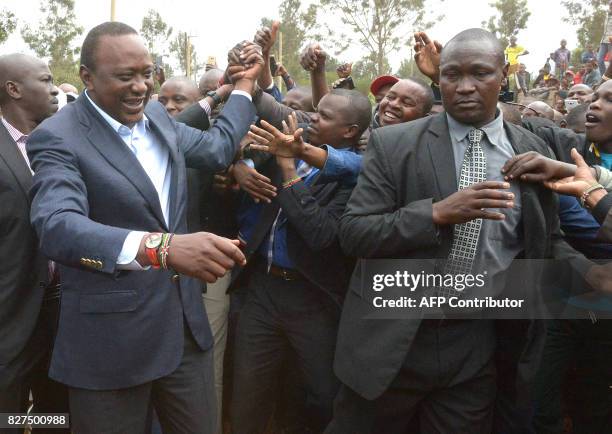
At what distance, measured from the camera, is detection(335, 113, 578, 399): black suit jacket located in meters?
2.22

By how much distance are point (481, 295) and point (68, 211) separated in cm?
161

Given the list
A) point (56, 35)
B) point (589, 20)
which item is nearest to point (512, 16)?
point (589, 20)

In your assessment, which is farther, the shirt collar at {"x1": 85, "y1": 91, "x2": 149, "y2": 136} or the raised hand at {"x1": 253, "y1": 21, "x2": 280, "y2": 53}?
the raised hand at {"x1": 253, "y1": 21, "x2": 280, "y2": 53}

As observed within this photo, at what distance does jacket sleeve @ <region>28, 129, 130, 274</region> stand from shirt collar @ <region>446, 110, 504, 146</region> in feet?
4.57

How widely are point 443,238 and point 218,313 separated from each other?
1.58 m

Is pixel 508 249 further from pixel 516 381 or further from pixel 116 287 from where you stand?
pixel 116 287

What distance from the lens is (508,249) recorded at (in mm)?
2363

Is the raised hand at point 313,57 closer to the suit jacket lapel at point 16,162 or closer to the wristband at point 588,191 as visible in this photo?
the suit jacket lapel at point 16,162

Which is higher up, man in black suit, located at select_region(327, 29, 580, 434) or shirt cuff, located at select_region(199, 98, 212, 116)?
shirt cuff, located at select_region(199, 98, 212, 116)

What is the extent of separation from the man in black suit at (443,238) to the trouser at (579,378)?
94 centimetres

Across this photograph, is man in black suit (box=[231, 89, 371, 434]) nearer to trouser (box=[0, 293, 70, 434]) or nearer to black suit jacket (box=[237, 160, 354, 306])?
black suit jacket (box=[237, 160, 354, 306])

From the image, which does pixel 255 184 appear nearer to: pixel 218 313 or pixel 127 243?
pixel 218 313

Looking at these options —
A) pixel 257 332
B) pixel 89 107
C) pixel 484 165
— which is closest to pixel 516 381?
pixel 484 165

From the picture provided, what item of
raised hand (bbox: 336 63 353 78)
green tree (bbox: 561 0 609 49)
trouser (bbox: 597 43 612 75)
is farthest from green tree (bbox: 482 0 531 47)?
raised hand (bbox: 336 63 353 78)
